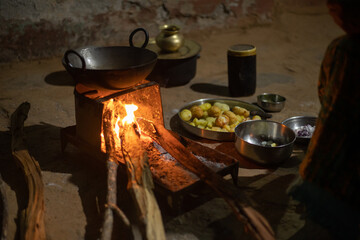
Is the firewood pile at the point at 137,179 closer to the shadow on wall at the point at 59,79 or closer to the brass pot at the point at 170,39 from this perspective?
the shadow on wall at the point at 59,79

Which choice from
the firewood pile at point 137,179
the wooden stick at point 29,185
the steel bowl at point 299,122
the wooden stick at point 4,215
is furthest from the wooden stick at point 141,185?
the steel bowl at point 299,122

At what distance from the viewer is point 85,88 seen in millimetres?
3045

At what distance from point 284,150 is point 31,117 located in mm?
2847

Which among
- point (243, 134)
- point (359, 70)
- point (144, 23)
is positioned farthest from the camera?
point (144, 23)

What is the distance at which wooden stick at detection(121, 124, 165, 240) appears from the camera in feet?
7.14

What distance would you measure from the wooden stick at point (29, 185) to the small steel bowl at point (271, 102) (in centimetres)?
272

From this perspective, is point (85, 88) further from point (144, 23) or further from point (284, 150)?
point (144, 23)

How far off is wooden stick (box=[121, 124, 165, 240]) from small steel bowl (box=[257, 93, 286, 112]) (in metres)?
2.01

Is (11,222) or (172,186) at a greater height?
(172,186)

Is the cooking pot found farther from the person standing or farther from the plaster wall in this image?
the plaster wall

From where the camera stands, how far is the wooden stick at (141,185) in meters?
2.18

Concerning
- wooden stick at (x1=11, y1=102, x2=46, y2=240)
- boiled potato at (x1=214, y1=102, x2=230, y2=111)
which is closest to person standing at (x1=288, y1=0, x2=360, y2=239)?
wooden stick at (x1=11, y1=102, x2=46, y2=240)

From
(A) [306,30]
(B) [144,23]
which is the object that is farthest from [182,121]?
(A) [306,30]

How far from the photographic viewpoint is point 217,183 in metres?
2.47
